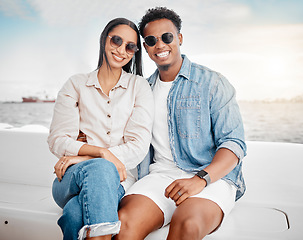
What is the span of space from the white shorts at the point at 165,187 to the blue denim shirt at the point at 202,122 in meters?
0.07

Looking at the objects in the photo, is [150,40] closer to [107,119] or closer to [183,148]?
[107,119]

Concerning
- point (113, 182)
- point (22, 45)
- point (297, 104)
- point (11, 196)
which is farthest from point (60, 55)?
point (113, 182)

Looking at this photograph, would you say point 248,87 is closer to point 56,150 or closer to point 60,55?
point 60,55

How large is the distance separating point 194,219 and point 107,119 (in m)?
0.71

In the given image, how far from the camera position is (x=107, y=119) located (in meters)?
1.83

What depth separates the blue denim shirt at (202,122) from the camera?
5.92ft

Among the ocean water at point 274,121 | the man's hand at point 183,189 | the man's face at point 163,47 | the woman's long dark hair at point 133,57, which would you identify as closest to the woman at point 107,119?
the woman's long dark hair at point 133,57

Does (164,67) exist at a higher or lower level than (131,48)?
lower

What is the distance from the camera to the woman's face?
1.87 m

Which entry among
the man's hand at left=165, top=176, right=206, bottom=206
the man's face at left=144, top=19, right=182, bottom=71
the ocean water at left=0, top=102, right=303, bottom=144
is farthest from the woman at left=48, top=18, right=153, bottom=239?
the ocean water at left=0, top=102, right=303, bottom=144

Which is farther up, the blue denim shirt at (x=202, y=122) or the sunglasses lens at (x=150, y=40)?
the sunglasses lens at (x=150, y=40)

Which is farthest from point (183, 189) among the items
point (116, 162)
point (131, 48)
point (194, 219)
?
point (131, 48)

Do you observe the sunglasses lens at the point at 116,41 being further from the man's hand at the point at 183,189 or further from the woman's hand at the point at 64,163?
the man's hand at the point at 183,189

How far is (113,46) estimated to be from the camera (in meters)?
1.87
